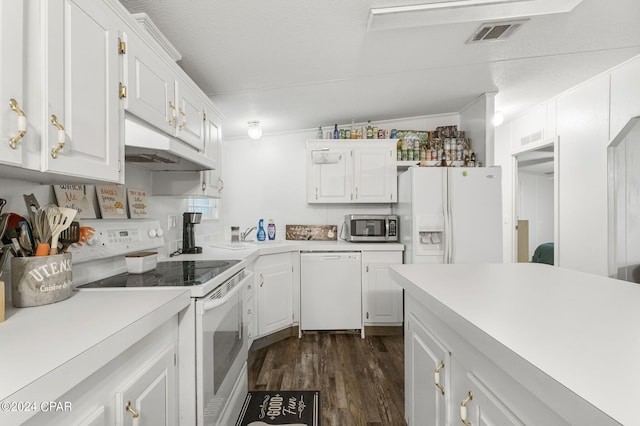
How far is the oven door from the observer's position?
125cm

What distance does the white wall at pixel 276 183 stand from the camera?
3.72 meters

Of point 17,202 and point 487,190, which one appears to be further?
point 487,190

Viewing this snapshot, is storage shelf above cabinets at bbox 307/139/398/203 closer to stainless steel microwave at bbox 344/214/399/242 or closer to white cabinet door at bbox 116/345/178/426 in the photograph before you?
stainless steel microwave at bbox 344/214/399/242

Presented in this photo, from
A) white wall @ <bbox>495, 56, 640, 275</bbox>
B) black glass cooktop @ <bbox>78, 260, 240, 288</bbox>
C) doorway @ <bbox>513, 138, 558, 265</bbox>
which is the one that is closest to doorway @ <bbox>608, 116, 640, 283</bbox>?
white wall @ <bbox>495, 56, 640, 275</bbox>

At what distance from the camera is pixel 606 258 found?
291 cm

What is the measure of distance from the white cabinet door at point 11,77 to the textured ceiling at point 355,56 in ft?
2.95

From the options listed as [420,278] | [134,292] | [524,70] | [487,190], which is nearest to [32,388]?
[134,292]

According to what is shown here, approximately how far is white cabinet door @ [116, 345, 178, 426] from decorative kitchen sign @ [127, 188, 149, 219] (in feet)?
3.10

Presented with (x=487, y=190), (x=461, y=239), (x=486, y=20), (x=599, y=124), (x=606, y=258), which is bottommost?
(x=606, y=258)

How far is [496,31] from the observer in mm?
2047

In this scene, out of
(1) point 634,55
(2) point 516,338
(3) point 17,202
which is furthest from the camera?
(1) point 634,55

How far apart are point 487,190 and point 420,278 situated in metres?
2.04

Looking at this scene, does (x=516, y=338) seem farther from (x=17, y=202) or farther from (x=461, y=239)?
(x=461, y=239)

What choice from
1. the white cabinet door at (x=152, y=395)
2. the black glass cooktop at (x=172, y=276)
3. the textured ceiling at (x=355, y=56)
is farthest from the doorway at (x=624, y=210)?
the white cabinet door at (x=152, y=395)
